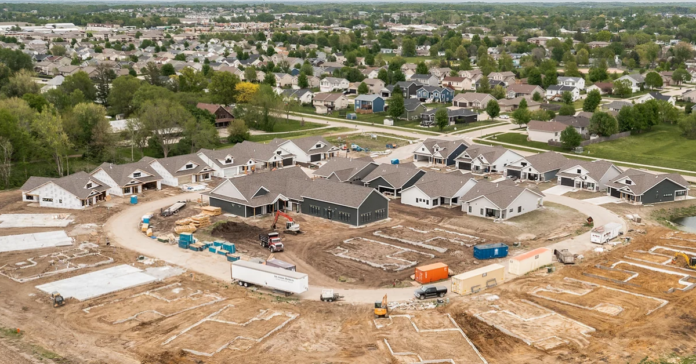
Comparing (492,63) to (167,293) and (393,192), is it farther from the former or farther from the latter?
(167,293)

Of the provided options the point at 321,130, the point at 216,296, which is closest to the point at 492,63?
the point at 321,130

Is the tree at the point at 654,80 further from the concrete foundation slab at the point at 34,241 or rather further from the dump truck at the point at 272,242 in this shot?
the concrete foundation slab at the point at 34,241

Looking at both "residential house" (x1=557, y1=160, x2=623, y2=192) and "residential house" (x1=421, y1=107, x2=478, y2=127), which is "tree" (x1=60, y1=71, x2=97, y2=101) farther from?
"residential house" (x1=557, y1=160, x2=623, y2=192)

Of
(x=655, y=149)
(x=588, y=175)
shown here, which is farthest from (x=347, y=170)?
(x=655, y=149)

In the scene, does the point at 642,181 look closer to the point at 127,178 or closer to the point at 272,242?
the point at 272,242

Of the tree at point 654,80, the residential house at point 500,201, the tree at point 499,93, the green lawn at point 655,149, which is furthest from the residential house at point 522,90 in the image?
the residential house at point 500,201

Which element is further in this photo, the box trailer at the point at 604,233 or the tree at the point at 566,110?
the tree at the point at 566,110
